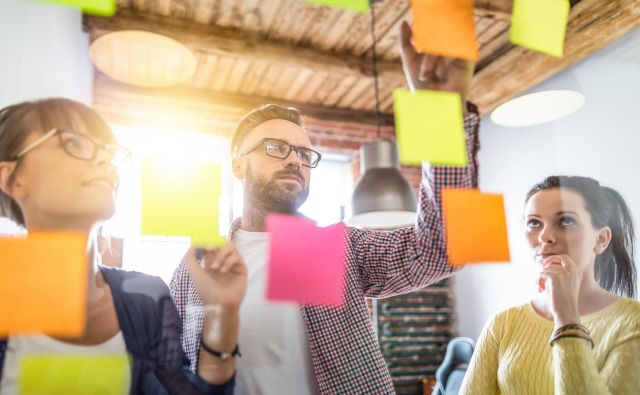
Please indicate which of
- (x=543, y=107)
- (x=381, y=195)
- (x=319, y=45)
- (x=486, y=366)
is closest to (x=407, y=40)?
(x=486, y=366)

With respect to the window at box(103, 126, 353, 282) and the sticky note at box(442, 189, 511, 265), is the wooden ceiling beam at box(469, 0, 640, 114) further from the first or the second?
the window at box(103, 126, 353, 282)

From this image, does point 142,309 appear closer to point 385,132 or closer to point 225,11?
point 225,11

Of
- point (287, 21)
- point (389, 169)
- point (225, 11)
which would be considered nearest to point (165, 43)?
point (225, 11)

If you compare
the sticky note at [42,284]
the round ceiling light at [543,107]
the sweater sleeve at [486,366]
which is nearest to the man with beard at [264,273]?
the sticky note at [42,284]

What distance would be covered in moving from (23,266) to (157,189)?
104 millimetres

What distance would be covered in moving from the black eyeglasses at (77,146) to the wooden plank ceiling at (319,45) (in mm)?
239

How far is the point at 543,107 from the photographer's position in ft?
3.46

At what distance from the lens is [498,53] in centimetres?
181

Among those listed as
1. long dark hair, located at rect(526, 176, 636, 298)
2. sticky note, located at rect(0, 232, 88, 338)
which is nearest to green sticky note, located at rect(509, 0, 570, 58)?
long dark hair, located at rect(526, 176, 636, 298)

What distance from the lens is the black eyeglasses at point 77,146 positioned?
0.36 m

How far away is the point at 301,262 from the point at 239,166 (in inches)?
5.7

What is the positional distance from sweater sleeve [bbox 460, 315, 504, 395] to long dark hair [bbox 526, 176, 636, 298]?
170mm

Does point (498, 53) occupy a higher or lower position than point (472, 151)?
higher

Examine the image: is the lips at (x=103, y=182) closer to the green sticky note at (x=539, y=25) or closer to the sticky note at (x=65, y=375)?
the sticky note at (x=65, y=375)
